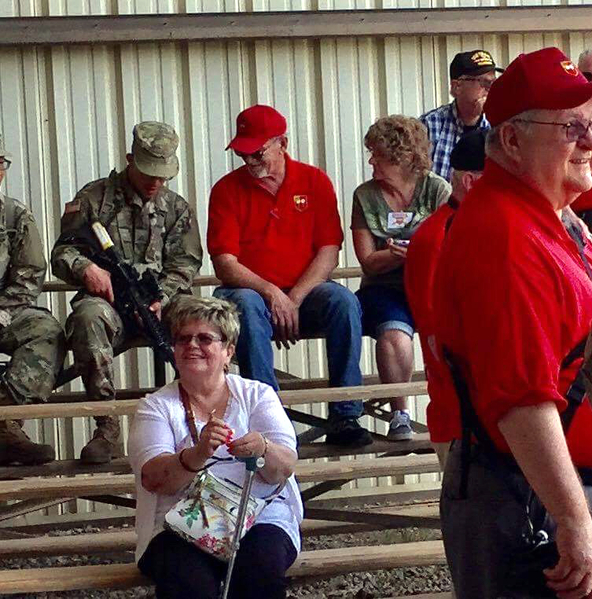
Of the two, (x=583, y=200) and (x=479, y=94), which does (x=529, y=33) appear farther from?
(x=583, y=200)

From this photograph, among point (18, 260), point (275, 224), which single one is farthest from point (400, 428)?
point (18, 260)

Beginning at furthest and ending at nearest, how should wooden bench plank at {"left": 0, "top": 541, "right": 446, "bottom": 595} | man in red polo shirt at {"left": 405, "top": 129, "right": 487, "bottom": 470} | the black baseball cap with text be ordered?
the black baseball cap with text → wooden bench plank at {"left": 0, "top": 541, "right": 446, "bottom": 595} → man in red polo shirt at {"left": 405, "top": 129, "right": 487, "bottom": 470}

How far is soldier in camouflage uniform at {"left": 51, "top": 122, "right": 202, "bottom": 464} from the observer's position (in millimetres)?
5539

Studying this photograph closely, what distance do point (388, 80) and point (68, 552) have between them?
12.4ft

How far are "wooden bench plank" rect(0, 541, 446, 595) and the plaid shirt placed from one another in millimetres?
2417

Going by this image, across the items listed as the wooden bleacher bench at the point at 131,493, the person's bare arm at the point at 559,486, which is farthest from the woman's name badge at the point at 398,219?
the person's bare arm at the point at 559,486

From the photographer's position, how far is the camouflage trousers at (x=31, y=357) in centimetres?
546

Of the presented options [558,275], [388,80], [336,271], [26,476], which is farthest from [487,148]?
[388,80]

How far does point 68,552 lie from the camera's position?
5.04 m

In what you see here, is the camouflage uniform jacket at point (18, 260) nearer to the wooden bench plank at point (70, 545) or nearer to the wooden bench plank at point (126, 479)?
the wooden bench plank at point (126, 479)

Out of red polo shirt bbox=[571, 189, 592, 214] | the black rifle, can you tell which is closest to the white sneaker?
the black rifle

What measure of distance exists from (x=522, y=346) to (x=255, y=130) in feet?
12.2

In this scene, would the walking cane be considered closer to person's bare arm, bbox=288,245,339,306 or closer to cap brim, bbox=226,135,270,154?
person's bare arm, bbox=288,245,339,306

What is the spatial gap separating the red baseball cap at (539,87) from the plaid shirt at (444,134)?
13.3 feet
